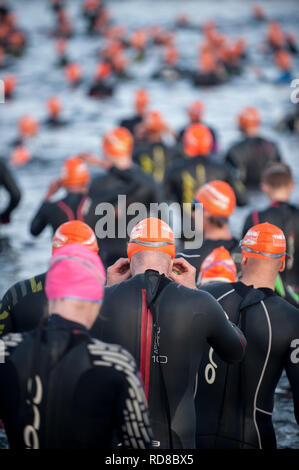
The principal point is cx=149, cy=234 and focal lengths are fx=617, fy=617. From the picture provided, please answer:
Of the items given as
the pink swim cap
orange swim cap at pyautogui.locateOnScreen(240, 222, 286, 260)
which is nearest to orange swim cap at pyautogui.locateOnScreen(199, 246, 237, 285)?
orange swim cap at pyautogui.locateOnScreen(240, 222, 286, 260)

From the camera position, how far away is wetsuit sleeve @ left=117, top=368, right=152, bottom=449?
7.88ft

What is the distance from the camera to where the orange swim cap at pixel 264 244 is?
3.61 metres

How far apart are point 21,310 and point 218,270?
1.55m

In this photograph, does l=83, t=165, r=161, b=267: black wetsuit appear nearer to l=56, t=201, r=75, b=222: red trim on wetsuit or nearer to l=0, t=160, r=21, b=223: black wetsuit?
l=56, t=201, r=75, b=222: red trim on wetsuit

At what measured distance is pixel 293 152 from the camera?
53.1 ft

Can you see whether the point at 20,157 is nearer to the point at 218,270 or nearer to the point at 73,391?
the point at 218,270

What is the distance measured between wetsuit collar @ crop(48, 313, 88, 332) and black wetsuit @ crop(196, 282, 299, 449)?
50.9 inches

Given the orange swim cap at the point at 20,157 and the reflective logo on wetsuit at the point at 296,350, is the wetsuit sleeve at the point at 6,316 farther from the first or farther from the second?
the orange swim cap at the point at 20,157

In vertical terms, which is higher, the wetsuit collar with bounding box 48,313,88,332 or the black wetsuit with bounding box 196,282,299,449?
the wetsuit collar with bounding box 48,313,88,332

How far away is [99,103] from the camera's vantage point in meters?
24.2

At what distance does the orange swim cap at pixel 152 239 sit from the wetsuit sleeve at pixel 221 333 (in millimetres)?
400

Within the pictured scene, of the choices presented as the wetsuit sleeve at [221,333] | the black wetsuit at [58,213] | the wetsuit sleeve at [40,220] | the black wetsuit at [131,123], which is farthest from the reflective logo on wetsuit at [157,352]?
the black wetsuit at [131,123]

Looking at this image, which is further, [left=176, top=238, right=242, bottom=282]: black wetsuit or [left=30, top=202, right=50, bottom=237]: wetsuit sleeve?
[left=30, top=202, right=50, bottom=237]: wetsuit sleeve

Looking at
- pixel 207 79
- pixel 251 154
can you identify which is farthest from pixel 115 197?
pixel 207 79
